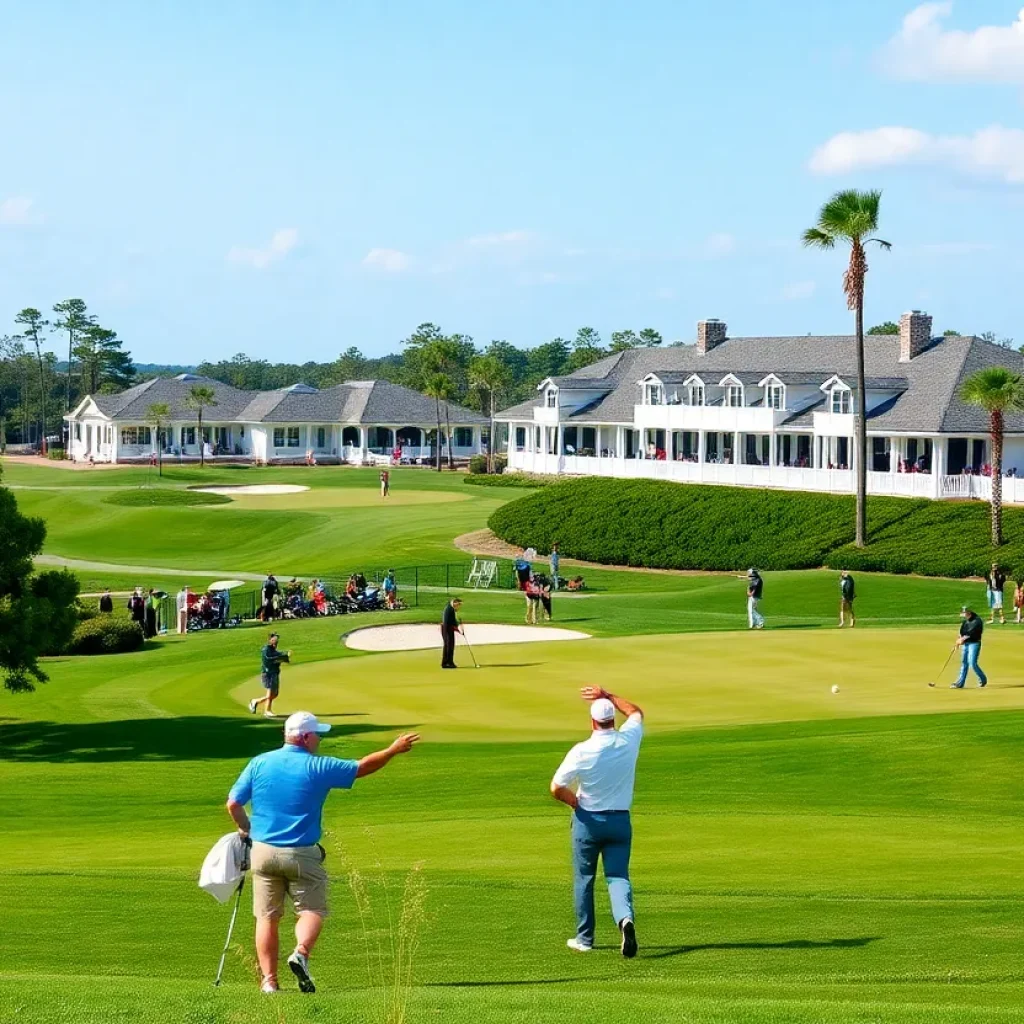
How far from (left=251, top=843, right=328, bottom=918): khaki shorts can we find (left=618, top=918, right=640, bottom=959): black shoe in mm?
2193

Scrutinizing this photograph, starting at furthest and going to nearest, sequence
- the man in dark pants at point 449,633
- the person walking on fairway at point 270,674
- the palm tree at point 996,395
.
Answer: the palm tree at point 996,395
the man in dark pants at point 449,633
the person walking on fairway at point 270,674

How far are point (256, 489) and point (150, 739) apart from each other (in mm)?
72802

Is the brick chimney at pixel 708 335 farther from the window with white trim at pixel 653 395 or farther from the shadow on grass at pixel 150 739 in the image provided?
the shadow on grass at pixel 150 739

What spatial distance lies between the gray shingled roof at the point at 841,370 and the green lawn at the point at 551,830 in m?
38.0

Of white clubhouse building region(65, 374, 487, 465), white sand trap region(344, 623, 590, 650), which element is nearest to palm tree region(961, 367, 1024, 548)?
white sand trap region(344, 623, 590, 650)

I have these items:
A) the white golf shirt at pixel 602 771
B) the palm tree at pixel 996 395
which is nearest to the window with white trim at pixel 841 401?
the palm tree at pixel 996 395

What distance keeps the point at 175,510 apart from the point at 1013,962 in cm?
7452

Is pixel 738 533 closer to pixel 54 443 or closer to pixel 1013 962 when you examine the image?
pixel 1013 962

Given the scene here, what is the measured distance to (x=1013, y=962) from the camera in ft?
38.3

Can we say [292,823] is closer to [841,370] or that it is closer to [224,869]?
[224,869]

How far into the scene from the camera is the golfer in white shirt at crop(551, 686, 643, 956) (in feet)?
39.6

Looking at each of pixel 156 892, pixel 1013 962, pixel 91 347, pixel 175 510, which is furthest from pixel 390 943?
pixel 91 347

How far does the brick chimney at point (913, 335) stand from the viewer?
273ft

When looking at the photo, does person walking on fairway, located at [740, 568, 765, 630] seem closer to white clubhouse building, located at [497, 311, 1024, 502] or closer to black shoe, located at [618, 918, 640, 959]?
white clubhouse building, located at [497, 311, 1024, 502]
